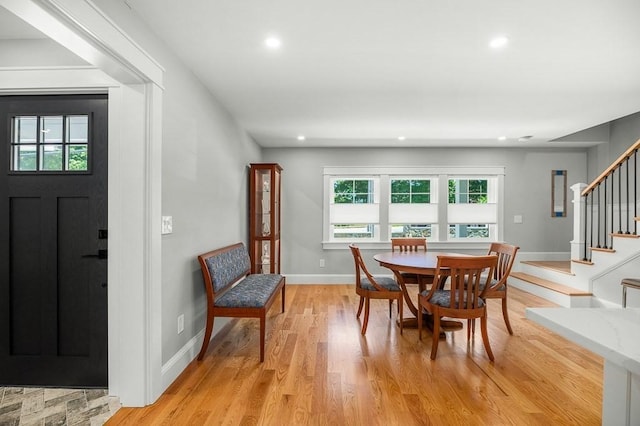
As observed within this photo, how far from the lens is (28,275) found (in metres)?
2.24

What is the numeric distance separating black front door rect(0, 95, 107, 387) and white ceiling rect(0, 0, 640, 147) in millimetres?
989

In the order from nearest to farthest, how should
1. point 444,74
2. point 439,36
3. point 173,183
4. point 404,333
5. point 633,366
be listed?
1. point 633,366
2. point 439,36
3. point 173,183
4. point 444,74
5. point 404,333

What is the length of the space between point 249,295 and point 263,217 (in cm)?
207

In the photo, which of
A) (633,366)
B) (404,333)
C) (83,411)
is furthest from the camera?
(404,333)

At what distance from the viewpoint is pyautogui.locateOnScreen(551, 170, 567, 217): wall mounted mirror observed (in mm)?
5793

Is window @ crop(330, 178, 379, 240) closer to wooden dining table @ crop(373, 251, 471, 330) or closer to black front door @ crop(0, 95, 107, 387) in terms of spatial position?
wooden dining table @ crop(373, 251, 471, 330)

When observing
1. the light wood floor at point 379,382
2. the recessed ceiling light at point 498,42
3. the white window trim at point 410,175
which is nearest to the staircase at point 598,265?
the white window trim at point 410,175

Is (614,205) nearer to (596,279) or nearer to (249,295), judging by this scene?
(596,279)

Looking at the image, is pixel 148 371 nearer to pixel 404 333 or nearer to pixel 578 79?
pixel 404 333

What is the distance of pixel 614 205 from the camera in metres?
5.27

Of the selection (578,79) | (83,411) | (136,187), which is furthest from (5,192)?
(578,79)

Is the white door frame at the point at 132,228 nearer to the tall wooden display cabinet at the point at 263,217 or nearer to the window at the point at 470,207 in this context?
the tall wooden display cabinet at the point at 263,217

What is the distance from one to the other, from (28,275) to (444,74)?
142 inches

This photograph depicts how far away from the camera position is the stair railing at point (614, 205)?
4.08m
